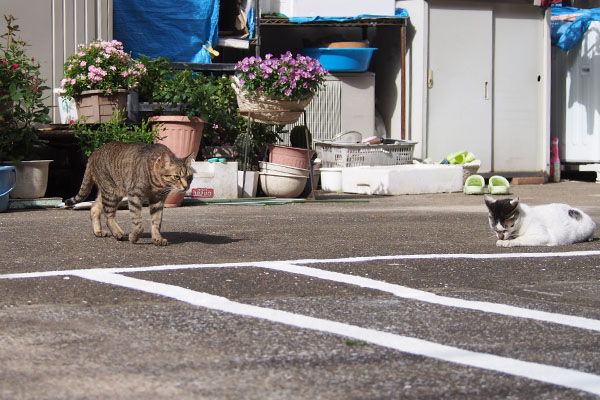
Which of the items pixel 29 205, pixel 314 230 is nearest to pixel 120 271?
pixel 314 230

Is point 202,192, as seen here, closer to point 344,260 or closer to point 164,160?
point 164,160

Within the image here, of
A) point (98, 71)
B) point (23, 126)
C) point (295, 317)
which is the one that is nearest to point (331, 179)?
point (98, 71)

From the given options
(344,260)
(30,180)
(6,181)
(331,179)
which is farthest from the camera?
(331,179)

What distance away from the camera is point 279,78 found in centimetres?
937

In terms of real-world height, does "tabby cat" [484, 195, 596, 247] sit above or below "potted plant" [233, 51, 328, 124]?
below

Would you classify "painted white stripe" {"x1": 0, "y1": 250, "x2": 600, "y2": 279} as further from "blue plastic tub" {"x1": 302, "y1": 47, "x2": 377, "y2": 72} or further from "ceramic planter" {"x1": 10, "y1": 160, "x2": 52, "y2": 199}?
"blue plastic tub" {"x1": 302, "y1": 47, "x2": 377, "y2": 72}

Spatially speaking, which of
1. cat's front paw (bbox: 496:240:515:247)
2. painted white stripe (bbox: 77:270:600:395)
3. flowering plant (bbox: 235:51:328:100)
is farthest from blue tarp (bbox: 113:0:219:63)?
painted white stripe (bbox: 77:270:600:395)

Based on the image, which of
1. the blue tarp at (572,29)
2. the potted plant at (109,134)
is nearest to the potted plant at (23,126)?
the potted plant at (109,134)

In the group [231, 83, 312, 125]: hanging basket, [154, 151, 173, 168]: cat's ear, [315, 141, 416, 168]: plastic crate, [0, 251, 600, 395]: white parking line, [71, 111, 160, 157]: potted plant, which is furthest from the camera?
[315, 141, 416, 168]: plastic crate

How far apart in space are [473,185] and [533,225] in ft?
16.3

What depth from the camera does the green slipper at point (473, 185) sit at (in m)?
11.0

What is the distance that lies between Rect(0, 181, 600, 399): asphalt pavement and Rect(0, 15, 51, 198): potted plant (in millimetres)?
2041

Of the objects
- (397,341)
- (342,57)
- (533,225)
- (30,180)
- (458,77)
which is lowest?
(397,341)

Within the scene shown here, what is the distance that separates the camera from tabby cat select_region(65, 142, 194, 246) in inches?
231
